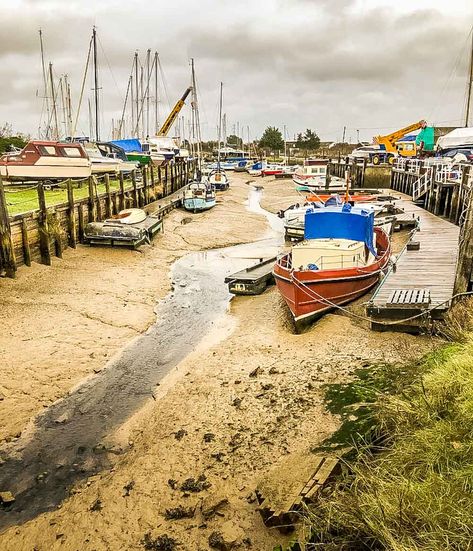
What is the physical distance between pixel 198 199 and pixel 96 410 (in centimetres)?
2599

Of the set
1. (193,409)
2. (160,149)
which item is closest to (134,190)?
(193,409)

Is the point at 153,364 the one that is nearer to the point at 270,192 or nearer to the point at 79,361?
the point at 79,361

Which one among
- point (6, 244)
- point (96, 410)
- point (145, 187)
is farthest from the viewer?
point (145, 187)

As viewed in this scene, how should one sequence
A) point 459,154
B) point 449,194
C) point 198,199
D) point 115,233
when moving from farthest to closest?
point 459,154 → point 198,199 → point 449,194 → point 115,233

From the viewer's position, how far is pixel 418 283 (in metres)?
12.1

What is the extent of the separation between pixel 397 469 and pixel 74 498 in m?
4.26

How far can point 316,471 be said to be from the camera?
18.0 ft

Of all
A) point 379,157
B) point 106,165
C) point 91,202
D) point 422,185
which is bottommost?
point 422,185

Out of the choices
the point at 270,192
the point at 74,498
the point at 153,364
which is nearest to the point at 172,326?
the point at 153,364

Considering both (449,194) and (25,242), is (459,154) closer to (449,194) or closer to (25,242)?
(449,194)

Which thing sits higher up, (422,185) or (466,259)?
(466,259)

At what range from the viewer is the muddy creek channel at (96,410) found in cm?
686

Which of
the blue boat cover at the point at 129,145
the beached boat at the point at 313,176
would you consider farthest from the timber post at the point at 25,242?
the beached boat at the point at 313,176

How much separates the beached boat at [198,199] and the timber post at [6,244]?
63.2 ft
